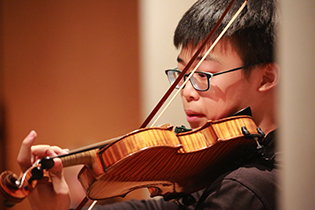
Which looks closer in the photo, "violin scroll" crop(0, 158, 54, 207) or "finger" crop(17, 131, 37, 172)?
"violin scroll" crop(0, 158, 54, 207)

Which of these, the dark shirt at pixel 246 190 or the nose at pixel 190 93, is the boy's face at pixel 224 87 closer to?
the nose at pixel 190 93

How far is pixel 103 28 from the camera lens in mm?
1238

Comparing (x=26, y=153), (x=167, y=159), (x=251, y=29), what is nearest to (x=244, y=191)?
(x=167, y=159)

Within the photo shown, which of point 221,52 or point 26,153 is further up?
point 221,52

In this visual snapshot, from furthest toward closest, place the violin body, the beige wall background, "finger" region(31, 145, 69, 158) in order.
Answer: "finger" region(31, 145, 69, 158), the violin body, the beige wall background

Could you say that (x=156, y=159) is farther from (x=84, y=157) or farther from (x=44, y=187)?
(x=44, y=187)

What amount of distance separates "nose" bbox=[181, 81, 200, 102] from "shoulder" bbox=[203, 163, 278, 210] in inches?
8.8

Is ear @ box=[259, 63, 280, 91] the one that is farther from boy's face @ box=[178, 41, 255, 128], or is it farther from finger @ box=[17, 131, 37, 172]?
finger @ box=[17, 131, 37, 172]

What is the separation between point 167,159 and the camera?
65 cm

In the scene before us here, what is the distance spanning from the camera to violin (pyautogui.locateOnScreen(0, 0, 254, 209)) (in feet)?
1.93

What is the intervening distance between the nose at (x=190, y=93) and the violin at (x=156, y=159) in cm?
8

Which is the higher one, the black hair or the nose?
the black hair

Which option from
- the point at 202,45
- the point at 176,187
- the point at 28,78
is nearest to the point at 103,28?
the point at 28,78

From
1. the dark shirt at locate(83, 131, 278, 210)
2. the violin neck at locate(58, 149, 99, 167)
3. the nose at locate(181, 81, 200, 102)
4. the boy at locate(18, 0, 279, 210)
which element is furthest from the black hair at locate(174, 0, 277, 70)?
the violin neck at locate(58, 149, 99, 167)
